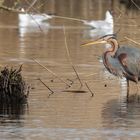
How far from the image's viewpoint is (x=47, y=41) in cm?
2758

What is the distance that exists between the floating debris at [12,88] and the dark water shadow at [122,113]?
4.62 feet

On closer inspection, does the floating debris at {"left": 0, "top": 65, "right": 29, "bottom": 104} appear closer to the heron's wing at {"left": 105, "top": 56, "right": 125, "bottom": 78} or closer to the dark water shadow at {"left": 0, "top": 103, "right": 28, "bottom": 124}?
the dark water shadow at {"left": 0, "top": 103, "right": 28, "bottom": 124}

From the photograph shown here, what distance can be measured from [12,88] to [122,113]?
1.98 m

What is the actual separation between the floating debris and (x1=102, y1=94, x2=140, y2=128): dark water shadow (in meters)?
1.41

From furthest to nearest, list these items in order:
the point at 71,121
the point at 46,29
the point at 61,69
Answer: the point at 46,29 → the point at 61,69 → the point at 71,121

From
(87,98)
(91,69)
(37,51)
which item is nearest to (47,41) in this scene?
A: (37,51)

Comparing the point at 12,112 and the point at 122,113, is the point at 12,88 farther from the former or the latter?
the point at 122,113

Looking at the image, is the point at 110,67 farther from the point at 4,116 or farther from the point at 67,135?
the point at 67,135

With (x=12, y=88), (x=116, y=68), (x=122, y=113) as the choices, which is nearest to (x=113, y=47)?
(x=116, y=68)

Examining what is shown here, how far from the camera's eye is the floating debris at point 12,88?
1446 cm

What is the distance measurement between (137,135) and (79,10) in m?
29.9

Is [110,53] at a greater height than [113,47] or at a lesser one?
lesser

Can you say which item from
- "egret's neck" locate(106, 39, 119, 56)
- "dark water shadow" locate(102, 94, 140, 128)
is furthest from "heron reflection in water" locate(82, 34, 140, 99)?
"dark water shadow" locate(102, 94, 140, 128)

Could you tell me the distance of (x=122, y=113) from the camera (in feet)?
45.3
